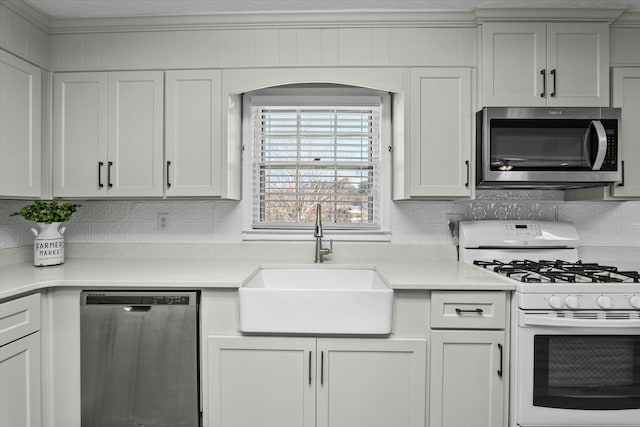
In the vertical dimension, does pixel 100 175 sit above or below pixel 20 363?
above

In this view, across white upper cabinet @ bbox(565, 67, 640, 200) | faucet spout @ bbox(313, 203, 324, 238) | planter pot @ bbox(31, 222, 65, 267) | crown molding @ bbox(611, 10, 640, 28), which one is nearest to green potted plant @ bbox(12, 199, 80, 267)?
planter pot @ bbox(31, 222, 65, 267)

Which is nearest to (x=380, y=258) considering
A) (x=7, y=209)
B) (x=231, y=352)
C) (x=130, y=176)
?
(x=231, y=352)

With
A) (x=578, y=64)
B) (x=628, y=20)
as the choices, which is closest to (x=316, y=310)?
(x=578, y=64)

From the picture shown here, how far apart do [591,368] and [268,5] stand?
2.33 metres

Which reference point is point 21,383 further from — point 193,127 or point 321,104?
point 321,104

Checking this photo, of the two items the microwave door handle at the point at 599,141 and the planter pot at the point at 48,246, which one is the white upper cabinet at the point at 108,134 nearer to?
the planter pot at the point at 48,246

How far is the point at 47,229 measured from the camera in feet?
7.98

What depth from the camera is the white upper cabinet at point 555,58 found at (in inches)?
90.7

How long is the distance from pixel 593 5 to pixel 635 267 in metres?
1.55

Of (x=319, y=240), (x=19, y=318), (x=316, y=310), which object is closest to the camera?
(x=19, y=318)

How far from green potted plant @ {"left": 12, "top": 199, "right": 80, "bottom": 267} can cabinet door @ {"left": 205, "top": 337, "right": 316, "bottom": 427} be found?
1.12m

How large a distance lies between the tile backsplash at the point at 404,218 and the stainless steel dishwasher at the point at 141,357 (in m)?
0.80

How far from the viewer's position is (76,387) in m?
2.00

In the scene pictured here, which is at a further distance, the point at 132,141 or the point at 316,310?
the point at 132,141
